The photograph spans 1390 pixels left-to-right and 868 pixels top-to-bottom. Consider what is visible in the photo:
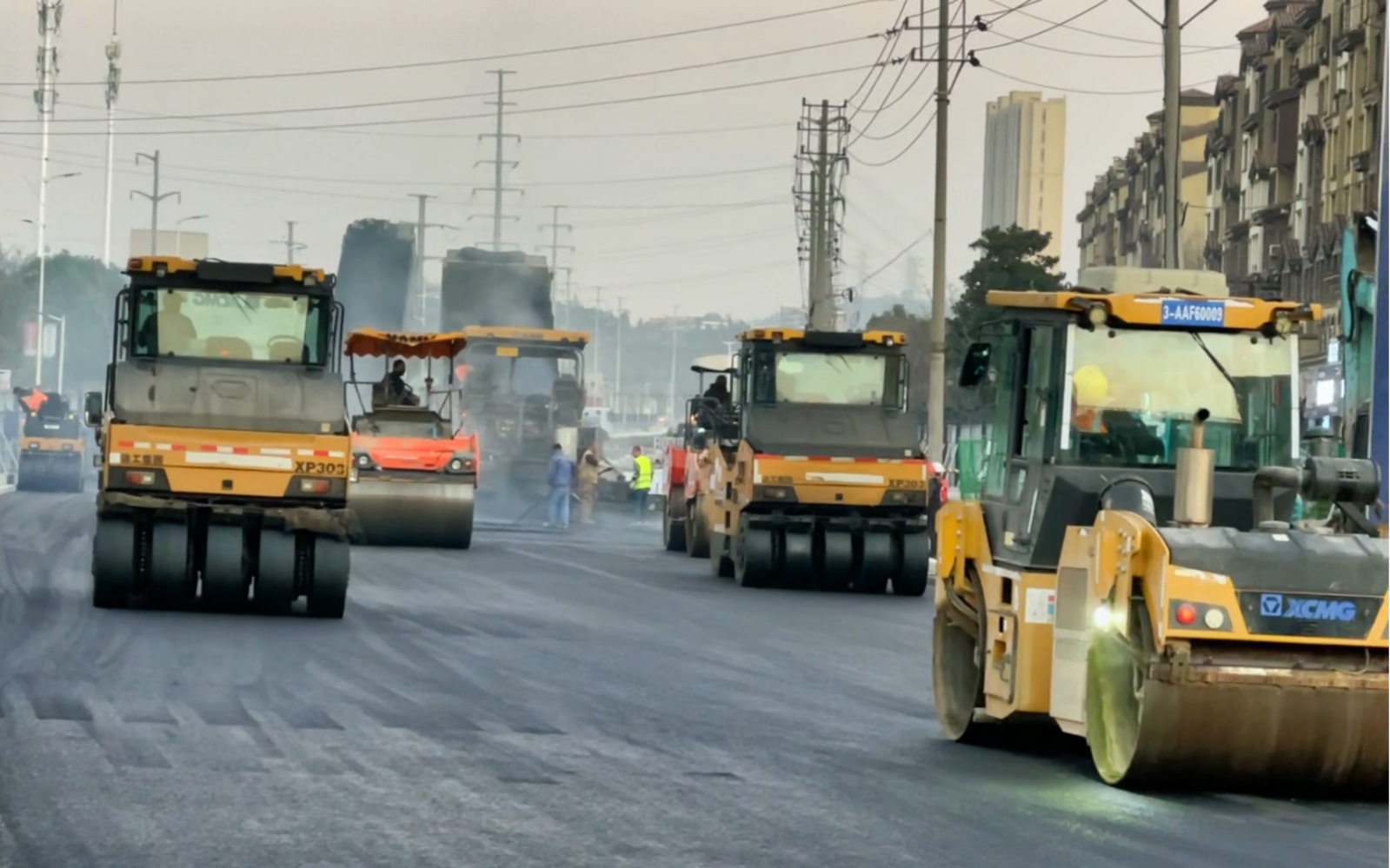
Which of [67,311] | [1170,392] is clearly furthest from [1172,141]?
[67,311]

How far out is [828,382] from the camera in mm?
28188

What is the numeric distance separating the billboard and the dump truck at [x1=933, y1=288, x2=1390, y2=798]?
251ft

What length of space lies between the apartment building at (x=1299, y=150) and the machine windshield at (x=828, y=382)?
2305 cm

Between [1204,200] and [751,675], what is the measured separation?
92571mm

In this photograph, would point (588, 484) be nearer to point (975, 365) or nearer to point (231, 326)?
point (231, 326)

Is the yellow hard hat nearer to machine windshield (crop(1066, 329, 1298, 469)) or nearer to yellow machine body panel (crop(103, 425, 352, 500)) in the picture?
machine windshield (crop(1066, 329, 1298, 469))

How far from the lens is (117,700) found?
13.6 m

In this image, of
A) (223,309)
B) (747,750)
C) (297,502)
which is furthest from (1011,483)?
(223,309)

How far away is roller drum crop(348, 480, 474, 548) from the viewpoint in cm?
3109

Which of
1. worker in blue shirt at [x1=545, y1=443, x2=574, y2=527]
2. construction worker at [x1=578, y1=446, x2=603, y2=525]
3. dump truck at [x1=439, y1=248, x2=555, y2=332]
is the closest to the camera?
worker in blue shirt at [x1=545, y1=443, x2=574, y2=527]

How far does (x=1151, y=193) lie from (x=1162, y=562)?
94.6m

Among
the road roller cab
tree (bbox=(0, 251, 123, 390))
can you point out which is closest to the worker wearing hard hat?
the road roller cab

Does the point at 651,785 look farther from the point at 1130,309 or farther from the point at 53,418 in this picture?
the point at 53,418

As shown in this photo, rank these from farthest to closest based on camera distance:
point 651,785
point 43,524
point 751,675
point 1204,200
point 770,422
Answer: point 1204,200 → point 43,524 → point 770,422 → point 751,675 → point 651,785
